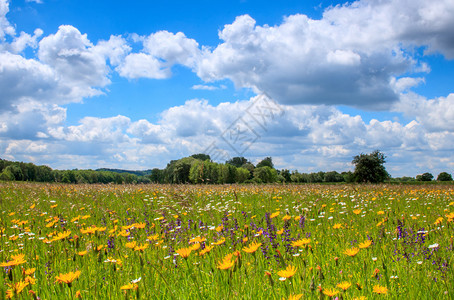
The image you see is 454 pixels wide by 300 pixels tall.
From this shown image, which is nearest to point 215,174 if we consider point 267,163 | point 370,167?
point 370,167

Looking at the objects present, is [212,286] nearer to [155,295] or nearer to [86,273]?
[155,295]

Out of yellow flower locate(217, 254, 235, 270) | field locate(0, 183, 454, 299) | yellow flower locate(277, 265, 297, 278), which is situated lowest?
field locate(0, 183, 454, 299)

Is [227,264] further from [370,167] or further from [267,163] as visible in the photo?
[267,163]

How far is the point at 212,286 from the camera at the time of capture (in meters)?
2.52

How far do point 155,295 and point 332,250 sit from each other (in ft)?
7.60

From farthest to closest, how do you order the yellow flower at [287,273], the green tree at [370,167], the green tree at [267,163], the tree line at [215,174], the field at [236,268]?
the green tree at [267,163] → the green tree at [370,167] → the tree line at [215,174] → the field at [236,268] → the yellow flower at [287,273]

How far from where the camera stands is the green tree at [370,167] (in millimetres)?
43219

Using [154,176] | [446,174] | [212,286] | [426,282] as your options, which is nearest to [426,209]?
[426,282]

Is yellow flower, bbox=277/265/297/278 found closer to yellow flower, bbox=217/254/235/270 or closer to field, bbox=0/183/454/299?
field, bbox=0/183/454/299

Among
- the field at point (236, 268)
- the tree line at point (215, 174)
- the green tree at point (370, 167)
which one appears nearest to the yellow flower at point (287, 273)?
the field at point (236, 268)

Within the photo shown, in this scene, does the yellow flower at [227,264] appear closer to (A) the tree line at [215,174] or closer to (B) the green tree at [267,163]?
(A) the tree line at [215,174]

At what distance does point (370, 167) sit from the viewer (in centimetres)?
4384

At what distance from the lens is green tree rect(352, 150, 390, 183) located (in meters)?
43.2

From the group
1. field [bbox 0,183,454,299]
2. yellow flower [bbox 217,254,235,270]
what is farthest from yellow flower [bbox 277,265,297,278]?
yellow flower [bbox 217,254,235,270]
